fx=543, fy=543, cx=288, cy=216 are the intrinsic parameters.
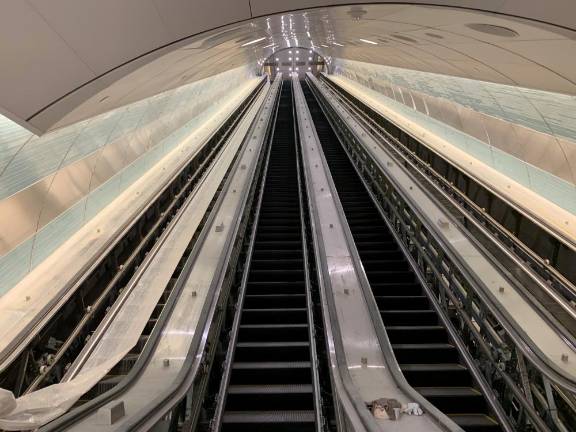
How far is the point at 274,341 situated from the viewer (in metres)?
5.34

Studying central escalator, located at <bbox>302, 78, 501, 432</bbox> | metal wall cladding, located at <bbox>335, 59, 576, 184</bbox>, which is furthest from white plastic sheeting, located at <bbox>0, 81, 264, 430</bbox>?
metal wall cladding, located at <bbox>335, 59, 576, 184</bbox>

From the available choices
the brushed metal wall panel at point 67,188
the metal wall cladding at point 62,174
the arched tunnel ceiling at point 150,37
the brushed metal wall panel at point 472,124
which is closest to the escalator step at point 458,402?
the arched tunnel ceiling at point 150,37

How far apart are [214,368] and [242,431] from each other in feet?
2.55

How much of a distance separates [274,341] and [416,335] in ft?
4.49

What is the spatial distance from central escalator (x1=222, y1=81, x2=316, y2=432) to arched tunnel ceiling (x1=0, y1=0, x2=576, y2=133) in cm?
255

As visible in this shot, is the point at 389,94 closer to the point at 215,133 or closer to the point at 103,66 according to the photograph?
the point at 215,133

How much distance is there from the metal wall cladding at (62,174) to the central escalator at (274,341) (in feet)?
7.04

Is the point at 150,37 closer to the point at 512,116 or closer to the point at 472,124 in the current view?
the point at 512,116

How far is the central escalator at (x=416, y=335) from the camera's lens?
417 cm

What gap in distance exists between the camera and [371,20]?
5691 millimetres

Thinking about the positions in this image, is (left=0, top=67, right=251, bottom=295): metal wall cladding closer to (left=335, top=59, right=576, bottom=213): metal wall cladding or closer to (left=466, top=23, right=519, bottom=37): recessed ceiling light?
(left=466, top=23, right=519, bottom=37): recessed ceiling light

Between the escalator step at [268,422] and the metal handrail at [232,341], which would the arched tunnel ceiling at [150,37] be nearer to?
the metal handrail at [232,341]

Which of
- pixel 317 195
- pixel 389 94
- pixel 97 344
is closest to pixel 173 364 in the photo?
pixel 97 344

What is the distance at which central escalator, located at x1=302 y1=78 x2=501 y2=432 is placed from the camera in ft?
13.7
